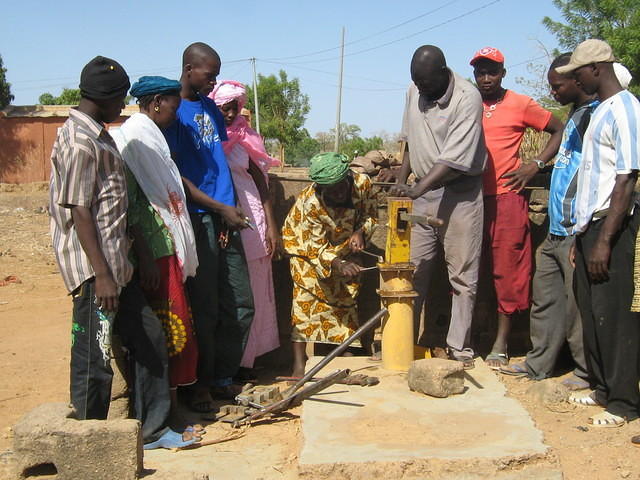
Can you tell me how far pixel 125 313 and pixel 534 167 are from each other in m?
2.84

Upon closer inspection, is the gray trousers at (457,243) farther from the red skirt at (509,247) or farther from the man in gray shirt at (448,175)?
the red skirt at (509,247)

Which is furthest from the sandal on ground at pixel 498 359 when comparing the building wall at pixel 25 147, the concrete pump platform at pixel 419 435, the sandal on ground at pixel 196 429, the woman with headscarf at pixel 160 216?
the building wall at pixel 25 147

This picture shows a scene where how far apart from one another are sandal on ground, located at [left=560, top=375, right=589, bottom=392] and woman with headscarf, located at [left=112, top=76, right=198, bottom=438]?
2.40m

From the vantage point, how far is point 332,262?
4.81m

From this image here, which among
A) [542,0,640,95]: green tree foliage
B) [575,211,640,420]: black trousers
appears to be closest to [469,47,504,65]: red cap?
[575,211,640,420]: black trousers

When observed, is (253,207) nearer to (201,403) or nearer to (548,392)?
(201,403)

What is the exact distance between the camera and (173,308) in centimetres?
393

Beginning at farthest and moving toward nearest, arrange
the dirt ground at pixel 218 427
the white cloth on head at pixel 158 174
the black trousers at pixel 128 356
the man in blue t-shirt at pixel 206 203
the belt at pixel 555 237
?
the belt at pixel 555 237 → the man in blue t-shirt at pixel 206 203 → the white cloth on head at pixel 158 174 → the dirt ground at pixel 218 427 → the black trousers at pixel 128 356

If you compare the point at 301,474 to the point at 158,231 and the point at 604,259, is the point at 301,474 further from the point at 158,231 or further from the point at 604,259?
the point at 604,259

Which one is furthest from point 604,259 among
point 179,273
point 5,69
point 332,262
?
point 5,69

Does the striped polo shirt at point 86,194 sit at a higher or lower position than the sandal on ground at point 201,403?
higher

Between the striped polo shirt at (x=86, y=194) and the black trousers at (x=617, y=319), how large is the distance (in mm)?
2461

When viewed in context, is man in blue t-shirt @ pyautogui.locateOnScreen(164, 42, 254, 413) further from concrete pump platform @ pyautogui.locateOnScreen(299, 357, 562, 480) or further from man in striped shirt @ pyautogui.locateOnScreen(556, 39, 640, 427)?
man in striped shirt @ pyautogui.locateOnScreen(556, 39, 640, 427)

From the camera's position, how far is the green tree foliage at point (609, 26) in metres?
19.5
